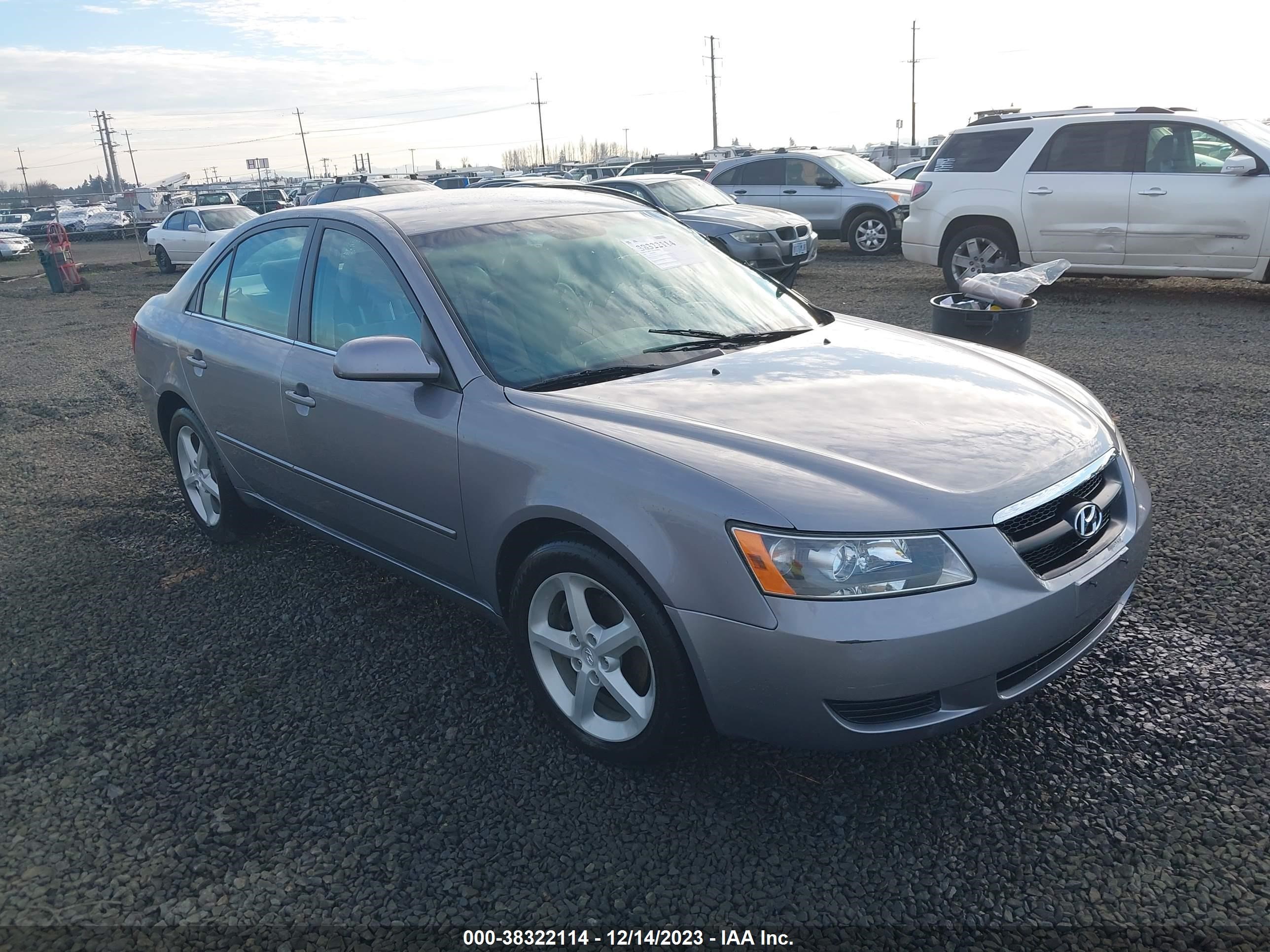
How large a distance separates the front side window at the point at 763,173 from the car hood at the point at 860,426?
14217 millimetres

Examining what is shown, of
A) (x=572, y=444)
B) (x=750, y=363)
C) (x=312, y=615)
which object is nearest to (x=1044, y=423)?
(x=750, y=363)

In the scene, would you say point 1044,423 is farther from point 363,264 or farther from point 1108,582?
point 363,264

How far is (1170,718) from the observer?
2916 mm

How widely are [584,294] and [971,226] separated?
28.2 ft

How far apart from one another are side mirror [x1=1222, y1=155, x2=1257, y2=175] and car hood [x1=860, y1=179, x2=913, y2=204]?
7280 mm

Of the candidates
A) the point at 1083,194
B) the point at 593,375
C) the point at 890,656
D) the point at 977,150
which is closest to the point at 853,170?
the point at 977,150

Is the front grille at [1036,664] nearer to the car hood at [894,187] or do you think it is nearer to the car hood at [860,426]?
the car hood at [860,426]

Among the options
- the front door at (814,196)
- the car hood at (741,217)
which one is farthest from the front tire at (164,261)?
the front door at (814,196)

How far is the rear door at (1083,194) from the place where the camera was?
9.72 m

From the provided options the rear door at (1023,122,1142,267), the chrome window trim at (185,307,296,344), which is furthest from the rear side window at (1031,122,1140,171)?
the chrome window trim at (185,307,296,344)

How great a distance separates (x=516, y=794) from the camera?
279cm

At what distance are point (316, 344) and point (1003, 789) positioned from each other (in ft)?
9.35

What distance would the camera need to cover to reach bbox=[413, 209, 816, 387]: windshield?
3211mm

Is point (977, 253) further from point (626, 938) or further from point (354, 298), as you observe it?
point (626, 938)
